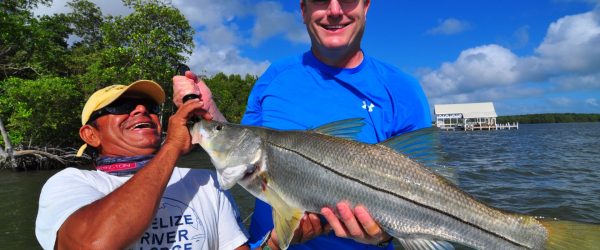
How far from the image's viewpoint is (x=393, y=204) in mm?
2539

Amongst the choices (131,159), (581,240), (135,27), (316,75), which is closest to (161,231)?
(131,159)

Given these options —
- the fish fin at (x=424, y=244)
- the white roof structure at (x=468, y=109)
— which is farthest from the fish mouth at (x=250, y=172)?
the white roof structure at (x=468, y=109)

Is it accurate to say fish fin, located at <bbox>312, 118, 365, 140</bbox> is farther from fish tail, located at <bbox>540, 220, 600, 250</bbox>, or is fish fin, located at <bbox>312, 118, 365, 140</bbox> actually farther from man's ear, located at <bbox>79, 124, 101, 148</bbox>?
man's ear, located at <bbox>79, 124, 101, 148</bbox>

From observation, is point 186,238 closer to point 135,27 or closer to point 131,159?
point 131,159

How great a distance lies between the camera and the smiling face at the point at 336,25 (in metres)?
2.81

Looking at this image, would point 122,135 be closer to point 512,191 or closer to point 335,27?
point 335,27

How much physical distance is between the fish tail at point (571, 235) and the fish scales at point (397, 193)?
0.22 ft

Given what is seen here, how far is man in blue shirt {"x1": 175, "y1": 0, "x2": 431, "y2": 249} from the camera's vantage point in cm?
284

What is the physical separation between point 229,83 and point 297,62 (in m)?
60.4

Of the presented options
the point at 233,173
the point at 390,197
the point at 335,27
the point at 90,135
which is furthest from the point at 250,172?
the point at 90,135

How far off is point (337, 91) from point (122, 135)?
1.89 m

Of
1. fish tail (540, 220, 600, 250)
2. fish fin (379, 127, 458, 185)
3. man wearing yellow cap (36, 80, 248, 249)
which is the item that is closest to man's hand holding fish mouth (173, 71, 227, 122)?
man wearing yellow cap (36, 80, 248, 249)

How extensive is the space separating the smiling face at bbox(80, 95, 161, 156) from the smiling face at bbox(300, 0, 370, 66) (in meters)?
1.70

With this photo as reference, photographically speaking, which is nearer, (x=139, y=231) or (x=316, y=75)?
(x=139, y=231)
